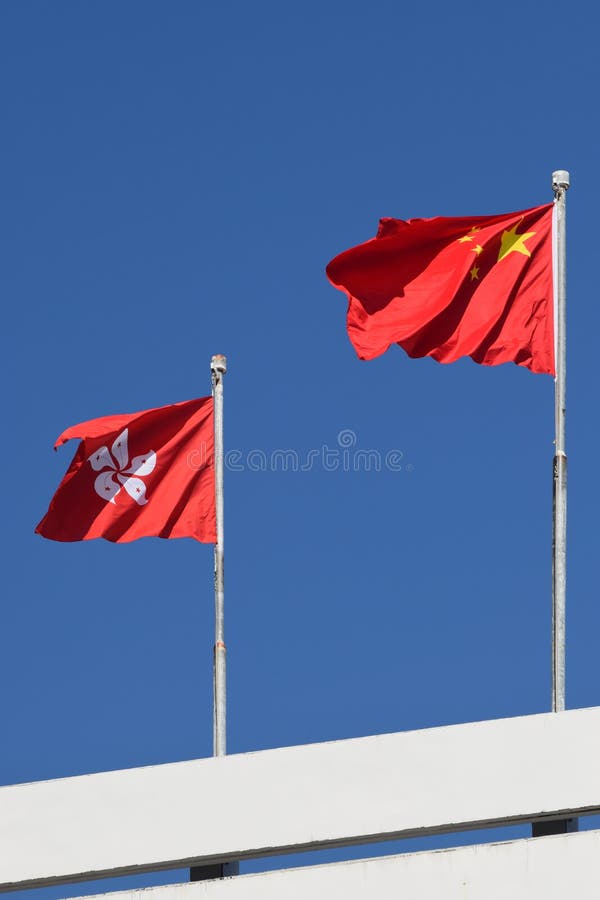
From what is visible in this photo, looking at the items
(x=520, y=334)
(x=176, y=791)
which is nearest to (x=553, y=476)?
(x=520, y=334)

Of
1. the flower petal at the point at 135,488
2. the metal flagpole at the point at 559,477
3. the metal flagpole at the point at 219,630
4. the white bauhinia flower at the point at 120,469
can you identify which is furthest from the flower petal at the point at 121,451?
the metal flagpole at the point at 559,477

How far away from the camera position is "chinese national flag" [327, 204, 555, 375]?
20.7 m

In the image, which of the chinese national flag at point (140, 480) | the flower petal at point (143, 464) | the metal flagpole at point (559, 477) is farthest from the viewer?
the flower petal at point (143, 464)

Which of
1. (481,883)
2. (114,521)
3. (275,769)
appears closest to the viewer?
(481,883)

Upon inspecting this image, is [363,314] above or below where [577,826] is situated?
above

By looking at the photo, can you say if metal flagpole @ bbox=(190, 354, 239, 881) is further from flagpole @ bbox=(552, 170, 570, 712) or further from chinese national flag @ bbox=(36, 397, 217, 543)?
flagpole @ bbox=(552, 170, 570, 712)

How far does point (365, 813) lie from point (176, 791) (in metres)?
1.76

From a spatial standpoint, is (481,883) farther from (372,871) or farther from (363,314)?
(363,314)

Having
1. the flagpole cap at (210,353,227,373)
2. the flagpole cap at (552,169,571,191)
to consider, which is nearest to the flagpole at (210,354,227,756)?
the flagpole cap at (210,353,227,373)

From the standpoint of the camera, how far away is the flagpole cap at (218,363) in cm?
2269

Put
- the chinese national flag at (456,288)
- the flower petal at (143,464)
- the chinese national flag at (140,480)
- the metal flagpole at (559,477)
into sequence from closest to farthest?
the metal flagpole at (559,477), the chinese national flag at (456,288), the chinese national flag at (140,480), the flower petal at (143,464)

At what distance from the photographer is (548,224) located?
21.2 metres

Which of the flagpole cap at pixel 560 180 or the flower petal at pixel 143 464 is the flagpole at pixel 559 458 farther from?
the flower petal at pixel 143 464

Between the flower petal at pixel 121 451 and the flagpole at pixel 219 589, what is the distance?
942 millimetres
